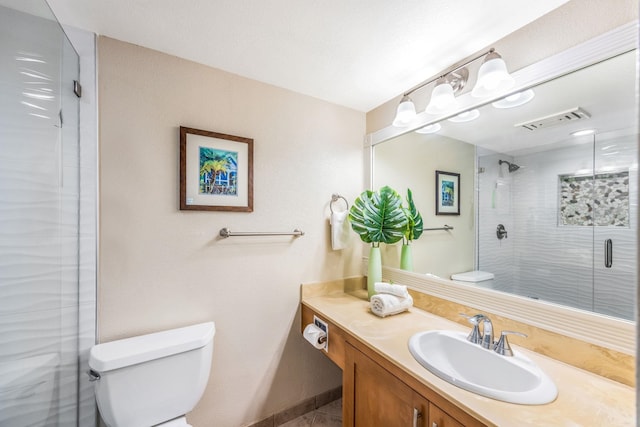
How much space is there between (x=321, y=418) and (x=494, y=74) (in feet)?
7.25

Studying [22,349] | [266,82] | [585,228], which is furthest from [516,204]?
[22,349]

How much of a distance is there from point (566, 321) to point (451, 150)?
98 centimetres

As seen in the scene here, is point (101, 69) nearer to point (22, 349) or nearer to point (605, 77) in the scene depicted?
point (22, 349)

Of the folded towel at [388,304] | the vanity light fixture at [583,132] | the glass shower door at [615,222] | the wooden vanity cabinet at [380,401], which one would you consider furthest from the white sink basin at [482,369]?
the vanity light fixture at [583,132]

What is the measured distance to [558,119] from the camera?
3.37 feet

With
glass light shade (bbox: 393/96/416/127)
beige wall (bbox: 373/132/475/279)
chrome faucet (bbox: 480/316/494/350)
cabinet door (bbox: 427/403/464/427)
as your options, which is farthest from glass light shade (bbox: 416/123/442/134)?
cabinet door (bbox: 427/403/464/427)

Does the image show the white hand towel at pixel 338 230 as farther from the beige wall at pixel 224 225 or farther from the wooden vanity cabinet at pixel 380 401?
the wooden vanity cabinet at pixel 380 401

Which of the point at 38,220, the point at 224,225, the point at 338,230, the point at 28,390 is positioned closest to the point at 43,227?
the point at 38,220

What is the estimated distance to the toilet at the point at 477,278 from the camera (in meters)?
1.25

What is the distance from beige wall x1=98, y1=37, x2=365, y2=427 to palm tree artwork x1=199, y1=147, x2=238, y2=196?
131mm

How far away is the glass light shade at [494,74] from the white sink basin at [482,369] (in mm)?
1140

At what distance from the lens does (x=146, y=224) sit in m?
1.26

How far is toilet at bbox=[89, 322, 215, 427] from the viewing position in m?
1.03

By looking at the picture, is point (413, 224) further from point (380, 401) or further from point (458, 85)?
point (380, 401)
